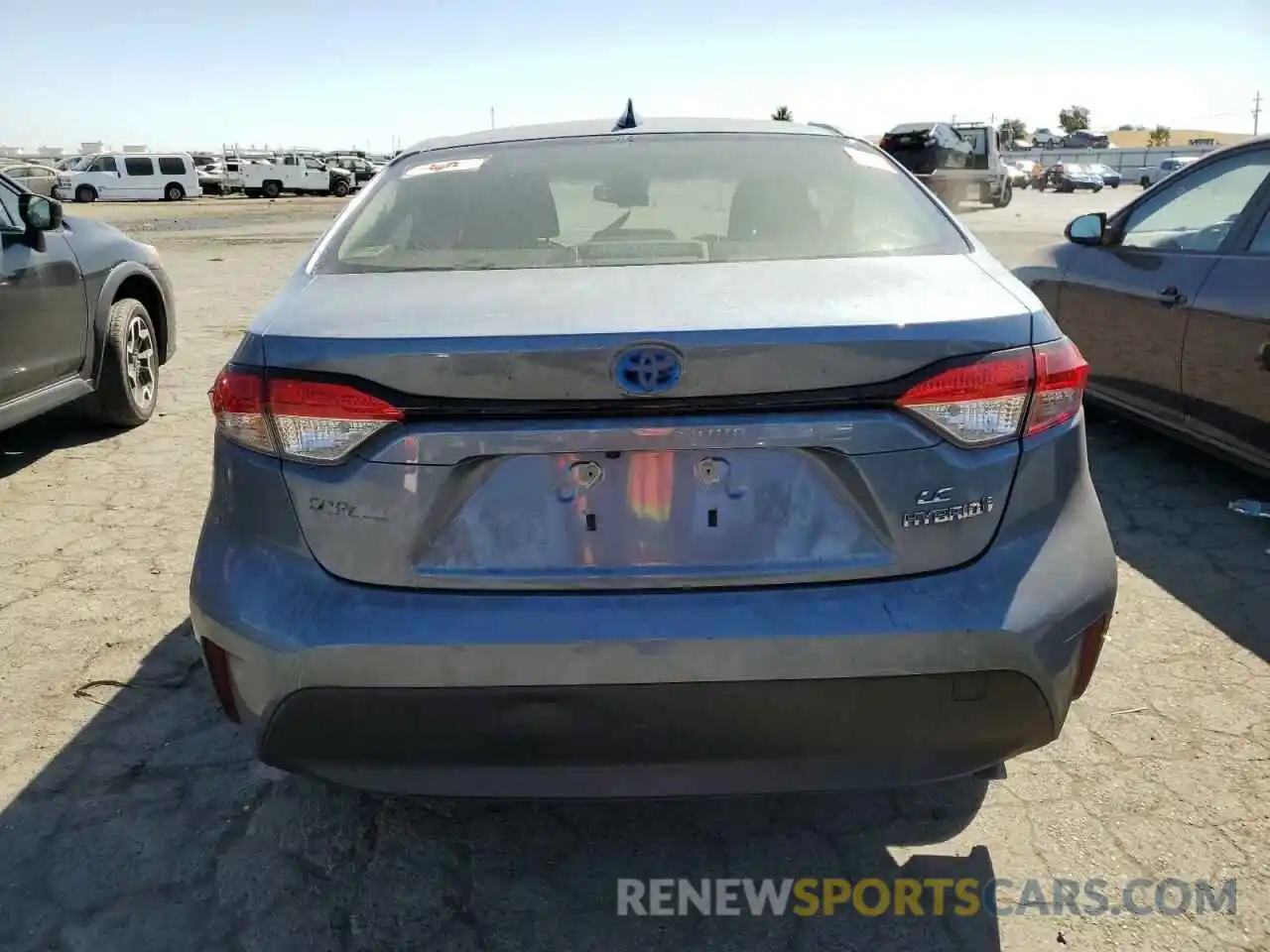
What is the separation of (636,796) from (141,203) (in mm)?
46591

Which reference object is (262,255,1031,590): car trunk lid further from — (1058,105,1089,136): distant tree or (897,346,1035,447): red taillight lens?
(1058,105,1089,136): distant tree

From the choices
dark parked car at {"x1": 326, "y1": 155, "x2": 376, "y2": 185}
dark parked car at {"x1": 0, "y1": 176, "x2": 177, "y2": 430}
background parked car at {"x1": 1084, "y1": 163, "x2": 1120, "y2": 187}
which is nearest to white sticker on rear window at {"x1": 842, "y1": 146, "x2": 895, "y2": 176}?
dark parked car at {"x1": 0, "y1": 176, "x2": 177, "y2": 430}

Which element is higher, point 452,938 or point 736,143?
point 736,143

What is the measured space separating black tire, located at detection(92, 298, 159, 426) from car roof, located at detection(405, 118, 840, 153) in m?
3.30

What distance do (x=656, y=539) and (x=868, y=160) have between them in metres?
1.57

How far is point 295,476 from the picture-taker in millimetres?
1872

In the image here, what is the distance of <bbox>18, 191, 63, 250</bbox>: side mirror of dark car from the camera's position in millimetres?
4945

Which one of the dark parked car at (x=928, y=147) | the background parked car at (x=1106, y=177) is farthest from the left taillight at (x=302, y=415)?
the background parked car at (x=1106, y=177)

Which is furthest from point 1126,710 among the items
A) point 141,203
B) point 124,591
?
point 141,203

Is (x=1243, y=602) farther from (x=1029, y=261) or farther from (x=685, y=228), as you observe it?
(x=1029, y=261)

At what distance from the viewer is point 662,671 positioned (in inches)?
70.4

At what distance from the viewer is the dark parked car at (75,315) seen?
15.8 feet

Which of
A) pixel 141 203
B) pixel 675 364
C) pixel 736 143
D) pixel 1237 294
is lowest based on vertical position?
pixel 141 203

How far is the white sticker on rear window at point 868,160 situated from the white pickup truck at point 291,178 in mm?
48024
